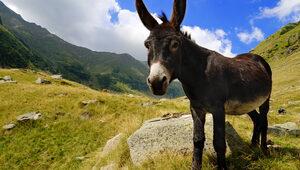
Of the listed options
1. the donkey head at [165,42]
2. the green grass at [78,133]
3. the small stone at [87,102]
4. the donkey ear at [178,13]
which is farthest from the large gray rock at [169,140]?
the small stone at [87,102]

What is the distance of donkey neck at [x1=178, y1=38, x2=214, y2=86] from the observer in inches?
350

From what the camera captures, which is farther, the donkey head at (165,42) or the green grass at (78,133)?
the green grass at (78,133)

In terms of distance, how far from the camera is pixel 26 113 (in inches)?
1193

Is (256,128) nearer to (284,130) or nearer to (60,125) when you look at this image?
(284,130)

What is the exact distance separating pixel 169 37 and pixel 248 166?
4.89 meters

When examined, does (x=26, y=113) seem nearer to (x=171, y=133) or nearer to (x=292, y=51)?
(x=171, y=133)

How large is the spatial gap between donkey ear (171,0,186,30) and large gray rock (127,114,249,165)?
5.01 m

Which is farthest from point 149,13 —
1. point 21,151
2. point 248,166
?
point 21,151

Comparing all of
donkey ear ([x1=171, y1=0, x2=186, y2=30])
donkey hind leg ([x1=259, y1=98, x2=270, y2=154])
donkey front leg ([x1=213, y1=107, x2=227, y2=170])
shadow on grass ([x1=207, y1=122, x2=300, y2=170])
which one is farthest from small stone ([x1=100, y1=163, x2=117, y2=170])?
donkey ear ([x1=171, y1=0, x2=186, y2=30])

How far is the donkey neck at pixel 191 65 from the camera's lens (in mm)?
8883

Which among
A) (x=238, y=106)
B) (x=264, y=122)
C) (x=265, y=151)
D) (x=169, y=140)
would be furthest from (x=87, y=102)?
(x=238, y=106)

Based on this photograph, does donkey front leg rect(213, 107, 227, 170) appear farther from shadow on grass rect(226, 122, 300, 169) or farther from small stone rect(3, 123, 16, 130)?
small stone rect(3, 123, 16, 130)

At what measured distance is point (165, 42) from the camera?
7992mm

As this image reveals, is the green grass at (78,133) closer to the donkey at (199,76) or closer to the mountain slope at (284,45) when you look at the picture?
the donkey at (199,76)
